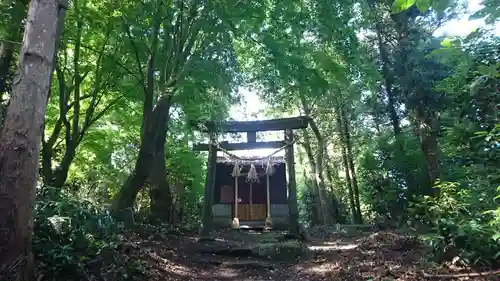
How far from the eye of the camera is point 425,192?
11719 mm

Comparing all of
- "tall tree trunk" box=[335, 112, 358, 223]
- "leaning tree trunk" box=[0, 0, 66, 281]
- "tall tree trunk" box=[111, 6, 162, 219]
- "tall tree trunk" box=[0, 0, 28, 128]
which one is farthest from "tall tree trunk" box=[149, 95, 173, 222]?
"tall tree trunk" box=[335, 112, 358, 223]

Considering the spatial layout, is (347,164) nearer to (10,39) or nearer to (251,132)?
(251,132)

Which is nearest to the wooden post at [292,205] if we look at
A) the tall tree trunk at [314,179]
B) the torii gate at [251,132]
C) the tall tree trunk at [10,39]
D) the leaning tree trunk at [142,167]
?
the torii gate at [251,132]

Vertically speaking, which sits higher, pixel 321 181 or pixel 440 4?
pixel 321 181

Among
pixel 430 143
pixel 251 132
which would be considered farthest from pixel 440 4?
pixel 251 132

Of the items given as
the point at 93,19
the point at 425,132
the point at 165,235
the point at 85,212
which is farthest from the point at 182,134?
the point at 85,212

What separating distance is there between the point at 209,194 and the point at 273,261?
4.30 metres

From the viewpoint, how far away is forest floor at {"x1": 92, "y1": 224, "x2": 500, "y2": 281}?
5062 millimetres

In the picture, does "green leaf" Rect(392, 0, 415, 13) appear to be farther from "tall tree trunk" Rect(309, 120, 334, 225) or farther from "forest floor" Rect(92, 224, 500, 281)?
"tall tree trunk" Rect(309, 120, 334, 225)

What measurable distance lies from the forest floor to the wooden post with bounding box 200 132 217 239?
1094 mm

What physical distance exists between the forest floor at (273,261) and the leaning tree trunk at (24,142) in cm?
179

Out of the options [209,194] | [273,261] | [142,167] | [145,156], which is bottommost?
[273,261]

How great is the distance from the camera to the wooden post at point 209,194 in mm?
11305

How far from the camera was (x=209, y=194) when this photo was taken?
11867 mm
